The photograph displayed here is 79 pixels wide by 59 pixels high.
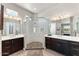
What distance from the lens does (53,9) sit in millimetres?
2635

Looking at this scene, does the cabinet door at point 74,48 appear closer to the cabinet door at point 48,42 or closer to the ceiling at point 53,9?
the cabinet door at point 48,42

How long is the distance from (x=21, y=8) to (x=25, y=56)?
3.38 ft

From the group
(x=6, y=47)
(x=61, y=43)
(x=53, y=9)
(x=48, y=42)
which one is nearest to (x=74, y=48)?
(x=61, y=43)

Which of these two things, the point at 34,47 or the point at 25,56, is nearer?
the point at 25,56

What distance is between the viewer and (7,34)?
2598 mm

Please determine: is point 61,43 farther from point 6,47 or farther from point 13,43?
point 6,47

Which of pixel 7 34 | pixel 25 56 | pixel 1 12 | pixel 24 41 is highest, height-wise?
pixel 1 12

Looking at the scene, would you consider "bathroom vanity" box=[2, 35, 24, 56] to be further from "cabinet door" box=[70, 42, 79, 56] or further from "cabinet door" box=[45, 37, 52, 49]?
"cabinet door" box=[70, 42, 79, 56]

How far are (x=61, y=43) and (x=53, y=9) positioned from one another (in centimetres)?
82

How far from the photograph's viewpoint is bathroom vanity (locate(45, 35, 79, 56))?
2684mm

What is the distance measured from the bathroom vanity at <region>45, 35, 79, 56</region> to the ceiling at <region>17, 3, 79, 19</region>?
50 centimetres

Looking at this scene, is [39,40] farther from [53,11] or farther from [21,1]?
[21,1]

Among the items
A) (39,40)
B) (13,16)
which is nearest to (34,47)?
(39,40)

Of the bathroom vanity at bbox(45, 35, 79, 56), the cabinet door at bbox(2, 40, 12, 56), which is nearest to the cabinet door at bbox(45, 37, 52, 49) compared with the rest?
the bathroom vanity at bbox(45, 35, 79, 56)
